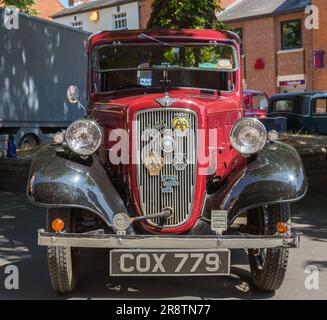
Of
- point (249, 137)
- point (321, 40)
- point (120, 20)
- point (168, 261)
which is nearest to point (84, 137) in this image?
point (168, 261)

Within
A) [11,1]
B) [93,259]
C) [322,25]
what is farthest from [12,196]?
[322,25]

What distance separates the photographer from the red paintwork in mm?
4543

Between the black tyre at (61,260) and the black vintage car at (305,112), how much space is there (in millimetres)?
11258

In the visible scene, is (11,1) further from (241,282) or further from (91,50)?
(241,282)

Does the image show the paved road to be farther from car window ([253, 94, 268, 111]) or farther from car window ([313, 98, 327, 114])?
car window ([253, 94, 268, 111])

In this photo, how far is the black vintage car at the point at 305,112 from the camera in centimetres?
1505

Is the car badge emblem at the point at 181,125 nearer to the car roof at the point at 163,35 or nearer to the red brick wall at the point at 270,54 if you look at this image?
the car roof at the point at 163,35

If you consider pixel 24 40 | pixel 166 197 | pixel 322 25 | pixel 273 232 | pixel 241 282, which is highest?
pixel 322 25

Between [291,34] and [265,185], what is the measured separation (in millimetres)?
25718

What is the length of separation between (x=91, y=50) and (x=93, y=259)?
2.22 metres

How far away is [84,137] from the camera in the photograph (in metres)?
4.58

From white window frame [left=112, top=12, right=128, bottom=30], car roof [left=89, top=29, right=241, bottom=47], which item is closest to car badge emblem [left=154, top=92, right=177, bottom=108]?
car roof [left=89, top=29, right=241, bottom=47]

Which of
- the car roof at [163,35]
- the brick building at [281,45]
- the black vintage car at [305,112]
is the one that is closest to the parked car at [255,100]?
the black vintage car at [305,112]

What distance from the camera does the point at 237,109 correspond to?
5.50 m
